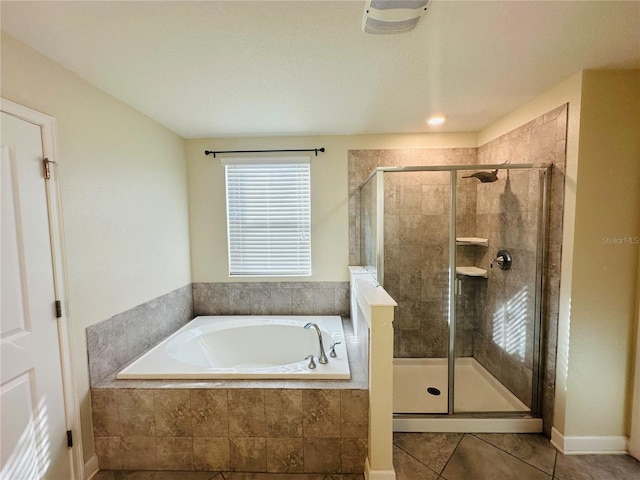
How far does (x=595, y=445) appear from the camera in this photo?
164 centimetres

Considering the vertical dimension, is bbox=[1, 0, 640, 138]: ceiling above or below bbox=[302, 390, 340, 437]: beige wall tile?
above

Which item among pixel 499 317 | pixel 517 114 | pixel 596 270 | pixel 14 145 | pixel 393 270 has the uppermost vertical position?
pixel 517 114

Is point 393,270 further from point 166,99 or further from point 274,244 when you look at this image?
point 166,99

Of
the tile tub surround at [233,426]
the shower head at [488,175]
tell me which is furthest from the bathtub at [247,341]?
the shower head at [488,175]

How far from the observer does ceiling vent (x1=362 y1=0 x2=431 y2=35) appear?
100 cm

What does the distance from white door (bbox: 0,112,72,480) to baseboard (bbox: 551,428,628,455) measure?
9.64ft

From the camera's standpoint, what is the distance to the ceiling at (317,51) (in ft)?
3.51

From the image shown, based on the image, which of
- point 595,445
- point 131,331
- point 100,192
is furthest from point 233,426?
point 595,445

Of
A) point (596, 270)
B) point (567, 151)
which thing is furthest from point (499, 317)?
point (567, 151)

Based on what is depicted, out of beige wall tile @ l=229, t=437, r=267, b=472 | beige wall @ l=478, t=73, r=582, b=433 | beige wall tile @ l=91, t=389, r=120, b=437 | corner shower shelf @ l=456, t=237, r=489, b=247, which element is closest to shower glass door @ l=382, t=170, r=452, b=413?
corner shower shelf @ l=456, t=237, r=489, b=247

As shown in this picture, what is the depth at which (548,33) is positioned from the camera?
3.93 ft

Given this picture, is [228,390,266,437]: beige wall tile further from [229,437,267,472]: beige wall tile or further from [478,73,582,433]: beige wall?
[478,73,582,433]: beige wall

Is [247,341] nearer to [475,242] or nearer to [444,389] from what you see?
[444,389]

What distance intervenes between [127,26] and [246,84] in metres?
0.62
